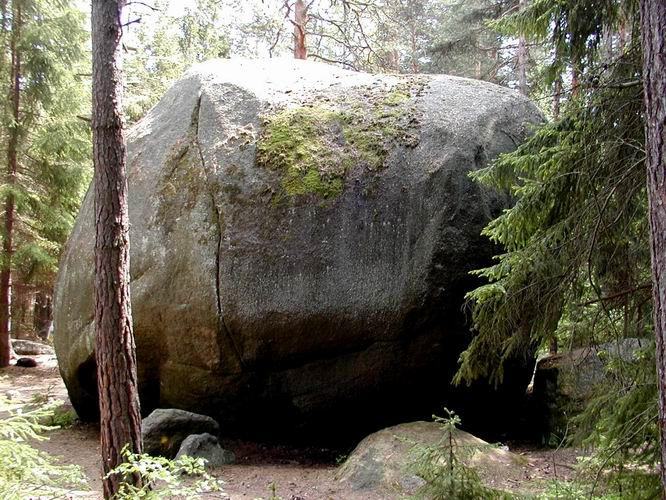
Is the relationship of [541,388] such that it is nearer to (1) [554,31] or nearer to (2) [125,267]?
(1) [554,31]

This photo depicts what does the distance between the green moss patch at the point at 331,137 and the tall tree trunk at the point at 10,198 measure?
759cm

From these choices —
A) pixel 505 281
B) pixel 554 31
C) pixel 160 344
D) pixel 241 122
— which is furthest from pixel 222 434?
pixel 554 31

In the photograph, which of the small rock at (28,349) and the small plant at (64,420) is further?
the small rock at (28,349)

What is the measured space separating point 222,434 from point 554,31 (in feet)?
20.3

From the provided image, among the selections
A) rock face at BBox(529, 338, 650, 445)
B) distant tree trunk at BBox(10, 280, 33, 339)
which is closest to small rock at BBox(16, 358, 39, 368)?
distant tree trunk at BBox(10, 280, 33, 339)

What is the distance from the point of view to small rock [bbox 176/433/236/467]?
264 inches

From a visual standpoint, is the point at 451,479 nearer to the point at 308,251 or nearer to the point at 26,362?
the point at 308,251

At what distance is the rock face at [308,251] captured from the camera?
7094 mm

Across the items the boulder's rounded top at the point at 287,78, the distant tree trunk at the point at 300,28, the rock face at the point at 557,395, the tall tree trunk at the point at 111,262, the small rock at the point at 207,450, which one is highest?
the distant tree trunk at the point at 300,28

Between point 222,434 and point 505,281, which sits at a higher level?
point 505,281

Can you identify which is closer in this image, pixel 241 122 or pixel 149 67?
pixel 241 122

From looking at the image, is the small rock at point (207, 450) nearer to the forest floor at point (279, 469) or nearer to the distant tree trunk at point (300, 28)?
the forest floor at point (279, 469)

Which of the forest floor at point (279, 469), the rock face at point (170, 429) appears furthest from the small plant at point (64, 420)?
the rock face at point (170, 429)

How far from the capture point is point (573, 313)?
468cm
